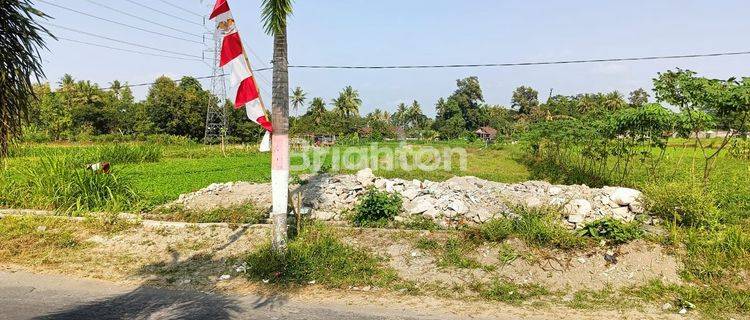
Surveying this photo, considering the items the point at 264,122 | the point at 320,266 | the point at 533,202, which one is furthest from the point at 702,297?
the point at 264,122

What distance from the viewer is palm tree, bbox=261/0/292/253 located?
6211 millimetres

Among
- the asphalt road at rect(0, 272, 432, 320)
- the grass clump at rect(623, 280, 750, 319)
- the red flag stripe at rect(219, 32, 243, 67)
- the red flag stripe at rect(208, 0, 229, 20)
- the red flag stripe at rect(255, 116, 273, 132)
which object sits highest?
the red flag stripe at rect(208, 0, 229, 20)

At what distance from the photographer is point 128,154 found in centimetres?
2297

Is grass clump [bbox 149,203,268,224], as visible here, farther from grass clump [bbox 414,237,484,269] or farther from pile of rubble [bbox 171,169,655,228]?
grass clump [bbox 414,237,484,269]

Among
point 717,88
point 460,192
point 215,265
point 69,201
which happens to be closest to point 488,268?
point 460,192

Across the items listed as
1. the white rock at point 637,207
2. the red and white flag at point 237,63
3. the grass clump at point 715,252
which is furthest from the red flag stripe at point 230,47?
the white rock at point 637,207

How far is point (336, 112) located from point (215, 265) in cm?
6496

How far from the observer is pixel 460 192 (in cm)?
909

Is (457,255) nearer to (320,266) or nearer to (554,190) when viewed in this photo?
(320,266)

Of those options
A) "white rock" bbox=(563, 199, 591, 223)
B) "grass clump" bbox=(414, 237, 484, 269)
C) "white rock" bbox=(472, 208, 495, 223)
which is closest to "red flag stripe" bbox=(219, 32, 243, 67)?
"grass clump" bbox=(414, 237, 484, 269)

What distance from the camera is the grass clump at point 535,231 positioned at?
640 cm

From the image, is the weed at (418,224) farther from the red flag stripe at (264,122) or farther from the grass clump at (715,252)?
the grass clump at (715,252)

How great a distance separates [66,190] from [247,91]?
5915mm

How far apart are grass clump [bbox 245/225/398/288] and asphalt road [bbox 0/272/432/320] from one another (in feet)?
2.06
